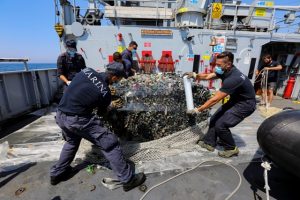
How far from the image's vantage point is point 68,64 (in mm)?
3400

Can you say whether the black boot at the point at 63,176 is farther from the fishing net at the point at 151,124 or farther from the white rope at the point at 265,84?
the white rope at the point at 265,84

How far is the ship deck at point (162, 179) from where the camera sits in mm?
1992

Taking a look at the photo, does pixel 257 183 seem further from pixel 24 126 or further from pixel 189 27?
pixel 189 27

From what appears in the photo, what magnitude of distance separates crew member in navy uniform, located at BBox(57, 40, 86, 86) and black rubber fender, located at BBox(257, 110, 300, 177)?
3095 mm

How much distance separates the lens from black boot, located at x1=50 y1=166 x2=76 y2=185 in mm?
2096

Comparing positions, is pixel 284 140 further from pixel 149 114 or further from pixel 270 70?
pixel 270 70

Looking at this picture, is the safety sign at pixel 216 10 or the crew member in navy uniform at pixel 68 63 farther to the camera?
the safety sign at pixel 216 10

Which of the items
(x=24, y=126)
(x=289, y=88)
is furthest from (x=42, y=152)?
(x=289, y=88)

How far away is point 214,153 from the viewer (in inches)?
112

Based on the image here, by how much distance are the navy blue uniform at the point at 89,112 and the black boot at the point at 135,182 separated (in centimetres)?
6

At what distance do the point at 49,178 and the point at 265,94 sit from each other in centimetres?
604

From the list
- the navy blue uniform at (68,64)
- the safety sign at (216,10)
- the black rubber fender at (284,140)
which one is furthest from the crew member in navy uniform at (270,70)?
the navy blue uniform at (68,64)

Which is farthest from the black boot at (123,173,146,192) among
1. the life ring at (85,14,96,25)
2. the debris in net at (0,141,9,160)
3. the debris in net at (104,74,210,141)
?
the life ring at (85,14,96,25)

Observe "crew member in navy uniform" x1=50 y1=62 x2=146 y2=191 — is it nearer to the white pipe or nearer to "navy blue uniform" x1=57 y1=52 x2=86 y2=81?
the white pipe
